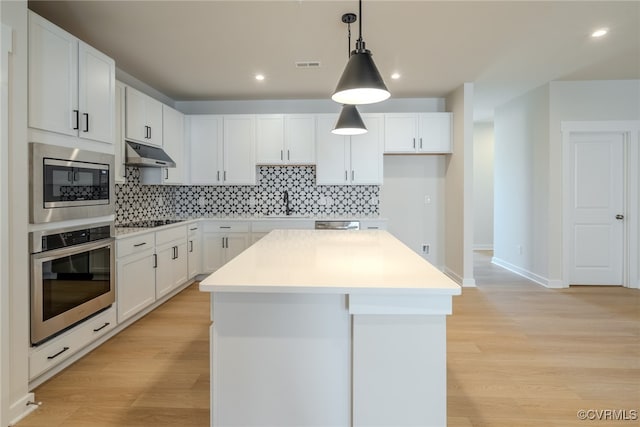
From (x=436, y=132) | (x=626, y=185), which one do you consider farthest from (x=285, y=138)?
(x=626, y=185)

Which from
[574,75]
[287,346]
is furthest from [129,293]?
[574,75]

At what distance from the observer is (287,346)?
1538 millimetres

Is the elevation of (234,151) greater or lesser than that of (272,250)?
greater

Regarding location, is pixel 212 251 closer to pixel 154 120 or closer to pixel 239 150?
pixel 239 150

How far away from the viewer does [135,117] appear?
3.73 metres

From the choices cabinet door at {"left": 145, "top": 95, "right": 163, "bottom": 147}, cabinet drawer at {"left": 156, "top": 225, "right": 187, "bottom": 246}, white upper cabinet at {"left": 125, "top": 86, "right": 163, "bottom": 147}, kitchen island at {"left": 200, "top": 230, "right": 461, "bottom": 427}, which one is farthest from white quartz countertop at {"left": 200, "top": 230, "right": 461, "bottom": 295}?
cabinet door at {"left": 145, "top": 95, "right": 163, "bottom": 147}

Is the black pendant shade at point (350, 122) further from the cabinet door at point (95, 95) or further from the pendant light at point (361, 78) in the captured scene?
the cabinet door at point (95, 95)

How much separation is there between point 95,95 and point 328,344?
8.26 feet

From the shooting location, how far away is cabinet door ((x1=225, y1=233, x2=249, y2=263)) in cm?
477

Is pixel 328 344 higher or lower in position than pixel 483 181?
lower

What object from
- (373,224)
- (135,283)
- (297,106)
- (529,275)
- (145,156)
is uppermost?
(297,106)

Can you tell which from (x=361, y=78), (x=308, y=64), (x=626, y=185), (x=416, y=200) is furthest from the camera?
(x=416, y=200)

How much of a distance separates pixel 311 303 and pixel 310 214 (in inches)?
148

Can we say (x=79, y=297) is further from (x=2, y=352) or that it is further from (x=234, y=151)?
(x=234, y=151)
